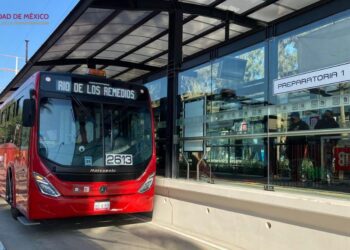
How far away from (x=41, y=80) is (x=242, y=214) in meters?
4.62

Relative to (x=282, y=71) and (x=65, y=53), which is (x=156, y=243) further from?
(x=65, y=53)

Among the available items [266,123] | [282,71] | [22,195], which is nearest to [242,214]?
[266,123]

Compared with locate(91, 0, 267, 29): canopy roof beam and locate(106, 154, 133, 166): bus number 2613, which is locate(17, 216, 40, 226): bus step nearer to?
locate(106, 154, 133, 166): bus number 2613

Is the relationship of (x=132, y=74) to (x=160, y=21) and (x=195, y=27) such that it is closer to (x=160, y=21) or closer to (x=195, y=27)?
(x=195, y=27)

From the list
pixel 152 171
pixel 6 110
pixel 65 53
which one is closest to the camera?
pixel 152 171

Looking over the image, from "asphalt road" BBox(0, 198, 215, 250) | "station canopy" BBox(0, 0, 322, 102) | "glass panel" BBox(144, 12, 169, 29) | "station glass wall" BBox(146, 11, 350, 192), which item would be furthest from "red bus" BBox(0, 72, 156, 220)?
"glass panel" BBox(144, 12, 169, 29)

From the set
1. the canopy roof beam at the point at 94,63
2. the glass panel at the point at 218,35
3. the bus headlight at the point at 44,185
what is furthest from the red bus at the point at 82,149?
the canopy roof beam at the point at 94,63

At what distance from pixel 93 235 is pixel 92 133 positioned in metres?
1.97

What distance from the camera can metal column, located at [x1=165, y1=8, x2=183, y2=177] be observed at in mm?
9867

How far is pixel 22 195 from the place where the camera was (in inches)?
341

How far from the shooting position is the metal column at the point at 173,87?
9.87 m

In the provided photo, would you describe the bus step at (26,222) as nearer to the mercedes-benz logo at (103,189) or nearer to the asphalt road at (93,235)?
the asphalt road at (93,235)

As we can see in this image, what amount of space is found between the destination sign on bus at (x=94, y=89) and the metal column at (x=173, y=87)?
3.10 feet

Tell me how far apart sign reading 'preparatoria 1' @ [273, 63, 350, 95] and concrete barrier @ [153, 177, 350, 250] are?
1522 millimetres
